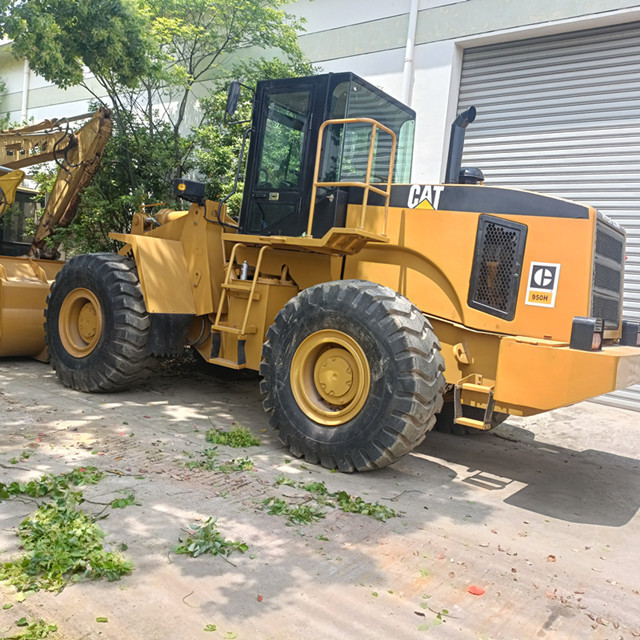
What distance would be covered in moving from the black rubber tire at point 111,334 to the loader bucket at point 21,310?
3.87 ft

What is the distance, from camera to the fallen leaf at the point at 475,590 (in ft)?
10.5

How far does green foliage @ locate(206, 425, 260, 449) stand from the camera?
530 cm

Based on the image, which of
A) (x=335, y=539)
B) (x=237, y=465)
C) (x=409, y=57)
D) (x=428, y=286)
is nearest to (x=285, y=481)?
(x=237, y=465)

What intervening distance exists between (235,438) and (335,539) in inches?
74.8

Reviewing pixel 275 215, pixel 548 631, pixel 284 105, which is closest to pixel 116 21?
pixel 284 105

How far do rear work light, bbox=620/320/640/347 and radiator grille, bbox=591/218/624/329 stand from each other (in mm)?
98

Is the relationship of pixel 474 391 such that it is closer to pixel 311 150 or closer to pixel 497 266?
pixel 497 266

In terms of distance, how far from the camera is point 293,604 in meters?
2.92

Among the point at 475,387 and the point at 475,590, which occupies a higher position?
the point at 475,387

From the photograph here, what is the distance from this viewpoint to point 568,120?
9.43 m

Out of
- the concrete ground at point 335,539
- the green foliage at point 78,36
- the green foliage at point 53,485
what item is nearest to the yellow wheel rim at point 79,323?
the concrete ground at point 335,539

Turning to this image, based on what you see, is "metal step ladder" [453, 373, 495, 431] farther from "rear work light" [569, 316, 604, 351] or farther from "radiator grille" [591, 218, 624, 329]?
"radiator grille" [591, 218, 624, 329]

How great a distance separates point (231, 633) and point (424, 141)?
8936mm

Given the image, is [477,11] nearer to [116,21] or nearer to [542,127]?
[542,127]
